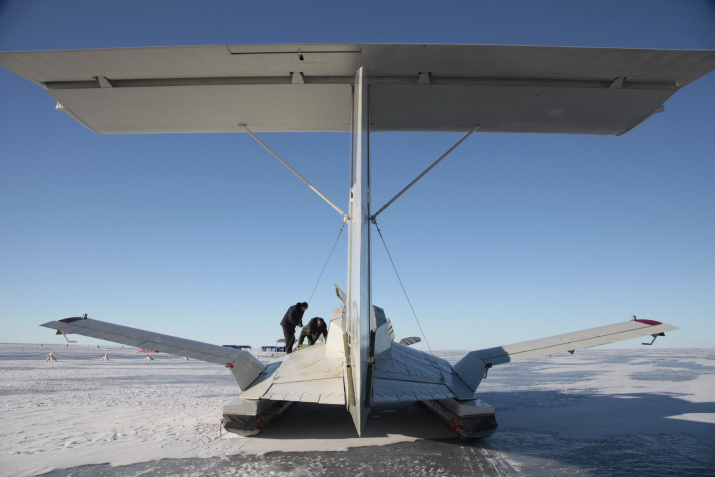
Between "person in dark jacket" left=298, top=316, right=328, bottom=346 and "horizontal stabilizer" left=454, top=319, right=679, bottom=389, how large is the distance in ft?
12.4

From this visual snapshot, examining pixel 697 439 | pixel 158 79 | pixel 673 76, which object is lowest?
pixel 697 439

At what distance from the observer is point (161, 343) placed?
7598 mm

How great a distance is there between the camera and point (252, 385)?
7535mm

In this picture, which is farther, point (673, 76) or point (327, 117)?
point (327, 117)

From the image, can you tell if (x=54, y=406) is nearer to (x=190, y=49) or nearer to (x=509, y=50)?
(x=190, y=49)

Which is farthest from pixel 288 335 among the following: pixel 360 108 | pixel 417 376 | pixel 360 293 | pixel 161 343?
pixel 360 108

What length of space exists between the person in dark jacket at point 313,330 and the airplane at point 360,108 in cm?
180

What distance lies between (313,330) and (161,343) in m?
4.19

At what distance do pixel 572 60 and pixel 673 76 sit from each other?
1942mm

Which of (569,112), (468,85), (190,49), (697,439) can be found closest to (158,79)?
(190,49)

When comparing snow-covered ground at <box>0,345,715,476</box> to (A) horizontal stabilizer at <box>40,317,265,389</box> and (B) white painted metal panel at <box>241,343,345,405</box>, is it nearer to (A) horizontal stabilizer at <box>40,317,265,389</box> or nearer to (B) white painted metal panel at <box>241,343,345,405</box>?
(B) white painted metal panel at <box>241,343,345,405</box>

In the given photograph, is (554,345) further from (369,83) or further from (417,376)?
(369,83)

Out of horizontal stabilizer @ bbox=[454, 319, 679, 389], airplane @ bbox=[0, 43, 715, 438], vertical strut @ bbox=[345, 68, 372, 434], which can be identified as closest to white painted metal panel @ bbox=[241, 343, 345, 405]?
airplane @ bbox=[0, 43, 715, 438]

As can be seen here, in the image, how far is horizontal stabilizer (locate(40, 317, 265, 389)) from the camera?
7406 mm
